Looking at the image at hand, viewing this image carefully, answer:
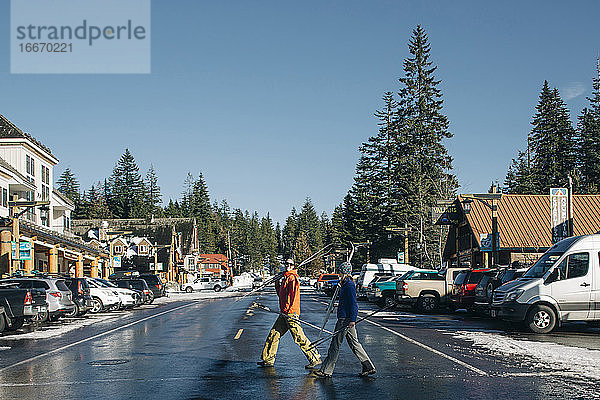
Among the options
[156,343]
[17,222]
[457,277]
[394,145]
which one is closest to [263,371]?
[156,343]

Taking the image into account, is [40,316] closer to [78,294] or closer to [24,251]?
[78,294]

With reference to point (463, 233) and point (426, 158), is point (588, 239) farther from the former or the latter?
point (426, 158)

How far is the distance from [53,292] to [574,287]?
16.5m

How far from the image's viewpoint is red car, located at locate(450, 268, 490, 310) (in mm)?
26047

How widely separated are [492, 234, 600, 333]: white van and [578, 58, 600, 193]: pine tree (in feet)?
186

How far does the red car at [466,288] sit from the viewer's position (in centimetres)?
2605

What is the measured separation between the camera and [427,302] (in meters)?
28.1

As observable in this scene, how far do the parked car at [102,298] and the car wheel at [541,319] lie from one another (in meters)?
19.7

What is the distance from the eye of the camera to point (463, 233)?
51125mm

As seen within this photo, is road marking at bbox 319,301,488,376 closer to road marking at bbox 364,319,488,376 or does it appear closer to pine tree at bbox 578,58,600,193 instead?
road marking at bbox 364,319,488,376

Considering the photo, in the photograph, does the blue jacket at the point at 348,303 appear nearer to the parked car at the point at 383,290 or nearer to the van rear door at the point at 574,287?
the van rear door at the point at 574,287

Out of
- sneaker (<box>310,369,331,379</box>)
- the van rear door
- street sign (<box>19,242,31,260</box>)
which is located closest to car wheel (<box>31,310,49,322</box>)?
sneaker (<box>310,369,331,379</box>)

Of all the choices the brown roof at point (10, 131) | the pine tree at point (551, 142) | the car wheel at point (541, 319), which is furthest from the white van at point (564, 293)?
the pine tree at point (551, 142)

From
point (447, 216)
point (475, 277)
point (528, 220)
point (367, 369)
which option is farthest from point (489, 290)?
point (447, 216)
